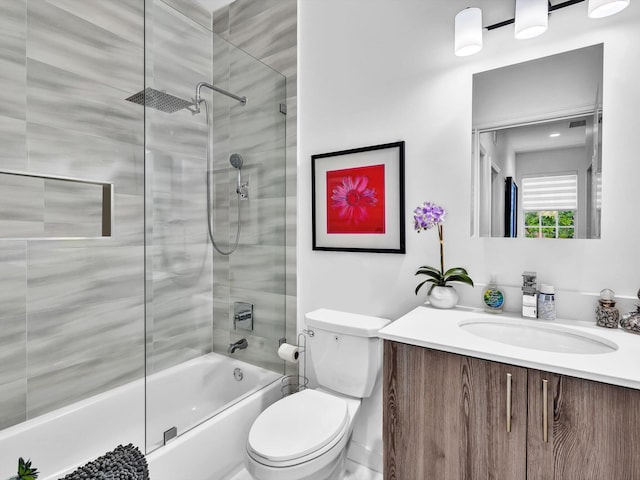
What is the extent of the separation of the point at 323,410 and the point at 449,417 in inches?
22.4

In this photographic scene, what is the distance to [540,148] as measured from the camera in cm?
133

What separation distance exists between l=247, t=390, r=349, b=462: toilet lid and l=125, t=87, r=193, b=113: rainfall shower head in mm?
1396

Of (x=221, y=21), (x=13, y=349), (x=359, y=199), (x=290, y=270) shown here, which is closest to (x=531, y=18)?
(x=359, y=199)

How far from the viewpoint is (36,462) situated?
141 centimetres

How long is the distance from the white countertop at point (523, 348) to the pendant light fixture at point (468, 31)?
1.11m

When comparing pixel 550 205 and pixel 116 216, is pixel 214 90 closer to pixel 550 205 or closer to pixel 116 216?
pixel 116 216

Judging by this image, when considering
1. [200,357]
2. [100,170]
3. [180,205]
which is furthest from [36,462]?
[100,170]

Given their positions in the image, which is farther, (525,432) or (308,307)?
(308,307)

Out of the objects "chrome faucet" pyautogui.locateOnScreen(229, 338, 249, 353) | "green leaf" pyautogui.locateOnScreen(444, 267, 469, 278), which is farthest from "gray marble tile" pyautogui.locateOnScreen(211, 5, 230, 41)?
"green leaf" pyautogui.locateOnScreen(444, 267, 469, 278)

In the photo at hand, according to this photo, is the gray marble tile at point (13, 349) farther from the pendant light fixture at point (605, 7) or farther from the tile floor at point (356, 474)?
the pendant light fixture at point (605, 7)

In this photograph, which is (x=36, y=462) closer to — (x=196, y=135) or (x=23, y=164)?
(x=23, y=164)

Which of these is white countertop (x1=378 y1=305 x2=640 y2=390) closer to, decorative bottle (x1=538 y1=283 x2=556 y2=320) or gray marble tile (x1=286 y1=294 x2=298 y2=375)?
decorative bottle (x1=538 y1=283 x2=556 y2=320)

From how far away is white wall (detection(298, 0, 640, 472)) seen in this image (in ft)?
3.94

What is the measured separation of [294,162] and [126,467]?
165 cm
